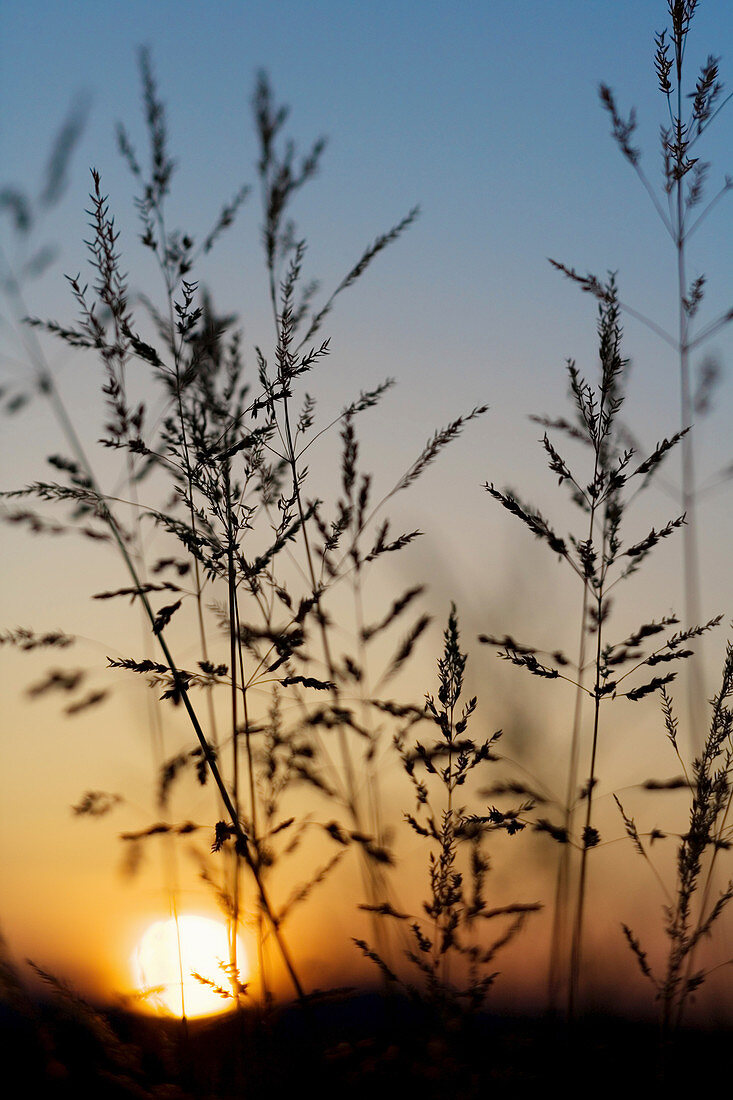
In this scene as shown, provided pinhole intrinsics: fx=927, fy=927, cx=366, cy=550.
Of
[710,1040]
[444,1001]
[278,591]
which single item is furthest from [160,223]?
[710,1040]

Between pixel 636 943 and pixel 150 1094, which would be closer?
pixel 150 1094

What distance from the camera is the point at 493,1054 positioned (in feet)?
6.41

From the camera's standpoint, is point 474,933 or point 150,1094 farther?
point 474,933

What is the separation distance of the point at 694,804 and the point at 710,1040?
0.59 metres

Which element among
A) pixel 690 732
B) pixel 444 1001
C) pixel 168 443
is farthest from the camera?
pixel 690 732

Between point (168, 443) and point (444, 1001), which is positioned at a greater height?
point (168, 443)

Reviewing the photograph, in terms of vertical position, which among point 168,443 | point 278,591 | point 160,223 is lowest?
point 278,591

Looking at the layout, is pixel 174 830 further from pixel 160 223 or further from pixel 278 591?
pixel 160 223

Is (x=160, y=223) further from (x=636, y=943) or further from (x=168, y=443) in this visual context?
(x=636, y=943)

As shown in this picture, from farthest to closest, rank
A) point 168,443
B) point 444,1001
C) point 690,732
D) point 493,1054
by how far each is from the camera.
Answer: point 690,732 → point 168,443 → point 493,1054 → point 444,1001

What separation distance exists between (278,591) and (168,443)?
1.41ft

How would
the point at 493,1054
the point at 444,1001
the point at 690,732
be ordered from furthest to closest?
the point at 690,732 < the point at 493,1054 < the point at 444,1001

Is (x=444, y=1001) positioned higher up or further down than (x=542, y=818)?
further down

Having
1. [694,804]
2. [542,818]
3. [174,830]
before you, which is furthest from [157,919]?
[694,804]
